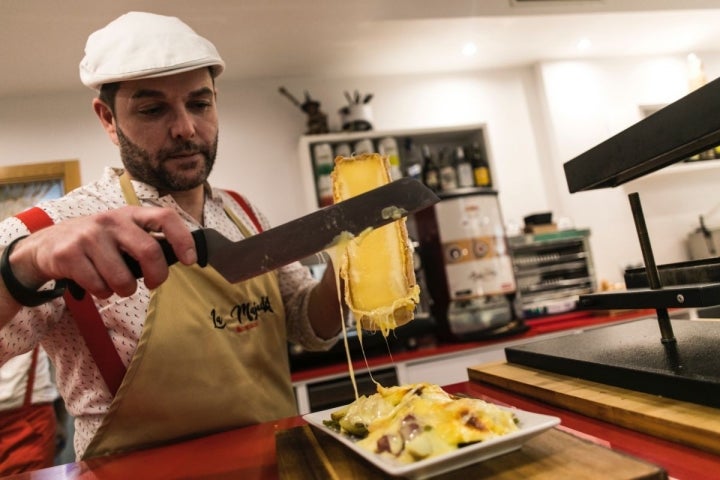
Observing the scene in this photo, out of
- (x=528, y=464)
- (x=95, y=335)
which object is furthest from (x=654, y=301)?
(x=95, y=335)

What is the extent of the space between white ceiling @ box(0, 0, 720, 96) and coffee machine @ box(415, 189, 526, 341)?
3.91 feet

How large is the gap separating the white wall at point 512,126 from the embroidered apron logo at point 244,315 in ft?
7.12

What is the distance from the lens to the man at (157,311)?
106cm

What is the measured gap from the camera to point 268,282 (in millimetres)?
1402

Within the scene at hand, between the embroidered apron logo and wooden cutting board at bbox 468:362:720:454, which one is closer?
wooden cutting board at bbox 468:362:720:454

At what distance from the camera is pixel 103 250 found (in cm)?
75

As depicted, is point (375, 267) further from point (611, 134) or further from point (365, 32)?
point (611, 134)

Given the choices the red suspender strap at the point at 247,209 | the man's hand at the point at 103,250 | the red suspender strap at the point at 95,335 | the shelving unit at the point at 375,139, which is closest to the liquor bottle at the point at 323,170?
the shelving unit at the point at 375,139

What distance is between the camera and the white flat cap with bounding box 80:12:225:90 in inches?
44.5

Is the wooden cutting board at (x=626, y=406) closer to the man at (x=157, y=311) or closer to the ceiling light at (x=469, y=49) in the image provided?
the man at (x=157, y=311)

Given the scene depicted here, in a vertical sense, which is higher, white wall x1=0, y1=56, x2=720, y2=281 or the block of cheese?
white wall x1=0, y1=56, x2=720, y2=281

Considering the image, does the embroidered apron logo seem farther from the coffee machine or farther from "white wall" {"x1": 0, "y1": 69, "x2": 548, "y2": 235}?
"white wall" {"x1": 0, "y1": 69, "x2": 548, "y2": 235}

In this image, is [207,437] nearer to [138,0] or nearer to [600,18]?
[138,0]

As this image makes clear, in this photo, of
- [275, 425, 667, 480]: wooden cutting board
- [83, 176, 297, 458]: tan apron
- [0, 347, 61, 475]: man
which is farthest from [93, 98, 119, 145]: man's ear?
[0, 347, 61, 475]: man
